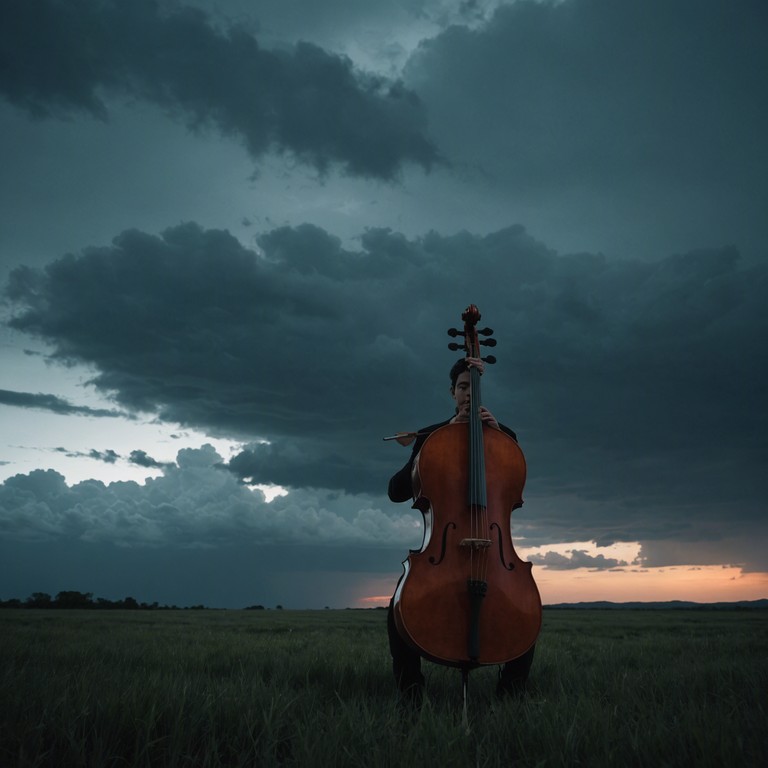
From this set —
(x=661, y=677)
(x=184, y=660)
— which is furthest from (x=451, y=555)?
(x=184, y=660)

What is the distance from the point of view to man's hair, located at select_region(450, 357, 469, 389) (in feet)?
16.6

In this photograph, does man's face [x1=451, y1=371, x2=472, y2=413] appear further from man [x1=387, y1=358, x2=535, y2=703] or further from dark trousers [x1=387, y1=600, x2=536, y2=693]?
dark trousers [x1=387, y1=600, x2=536, y2=693]

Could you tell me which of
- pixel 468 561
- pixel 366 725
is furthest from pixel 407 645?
pixel 366 725

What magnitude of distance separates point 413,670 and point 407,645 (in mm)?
309

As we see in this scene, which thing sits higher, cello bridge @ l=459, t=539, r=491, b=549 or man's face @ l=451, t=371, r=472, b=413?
man's face @ l=451, t=371, r=472, b=413

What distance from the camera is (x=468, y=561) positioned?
3895 mm

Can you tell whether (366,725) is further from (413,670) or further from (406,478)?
(406,478)

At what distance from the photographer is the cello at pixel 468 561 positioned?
3.64m

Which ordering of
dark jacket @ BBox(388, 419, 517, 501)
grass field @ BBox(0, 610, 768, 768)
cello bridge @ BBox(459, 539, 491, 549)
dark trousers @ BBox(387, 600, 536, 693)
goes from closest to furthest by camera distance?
grass field @ BBox(0, 610, 768, 768) < cello bridge @ BBox(459, 539, 491, 549) < dark trousers @ BBox(387, 600, 536, 693) < dark jacket @ BBox(388, 419, 517, 501)

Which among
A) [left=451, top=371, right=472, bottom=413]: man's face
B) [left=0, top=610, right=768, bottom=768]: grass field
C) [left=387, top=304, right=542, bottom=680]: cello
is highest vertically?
[left=451, top=371, right=472, bottom=413]: man's face

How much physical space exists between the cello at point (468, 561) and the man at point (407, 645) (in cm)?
21

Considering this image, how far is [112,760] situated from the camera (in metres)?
2.61

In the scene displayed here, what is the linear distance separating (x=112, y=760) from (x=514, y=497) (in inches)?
120

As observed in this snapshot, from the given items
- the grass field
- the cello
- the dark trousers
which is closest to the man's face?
the cello
